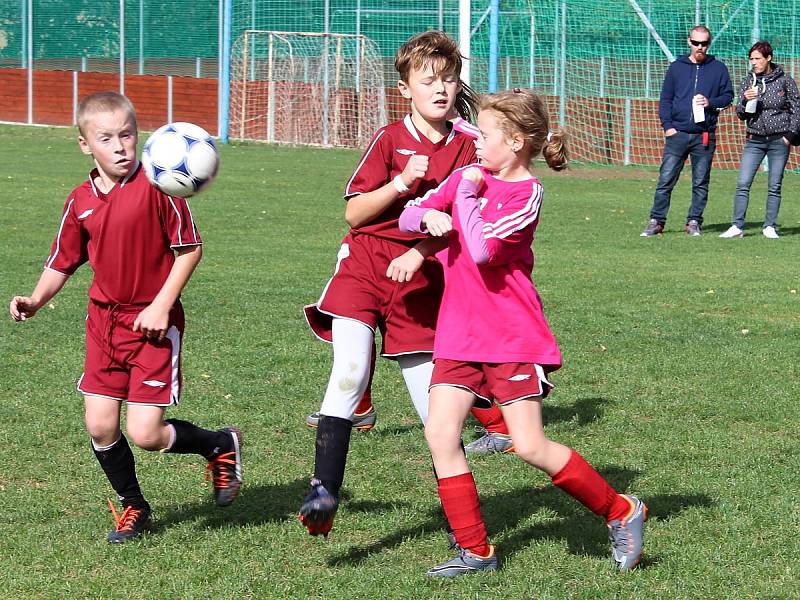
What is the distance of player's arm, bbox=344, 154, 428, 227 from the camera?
4.11 m

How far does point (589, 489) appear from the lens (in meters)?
4.11

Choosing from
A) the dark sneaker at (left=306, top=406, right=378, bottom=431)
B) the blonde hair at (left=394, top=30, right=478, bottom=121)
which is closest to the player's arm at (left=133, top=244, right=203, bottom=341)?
the blonde hair at (left=394, top=30, right=478, bottom=121)

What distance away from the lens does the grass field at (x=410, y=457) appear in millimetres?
4191

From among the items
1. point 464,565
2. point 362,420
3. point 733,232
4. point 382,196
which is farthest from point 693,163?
point 464,565

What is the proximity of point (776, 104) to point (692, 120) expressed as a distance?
3.06ft

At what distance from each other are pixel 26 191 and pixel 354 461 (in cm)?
1260

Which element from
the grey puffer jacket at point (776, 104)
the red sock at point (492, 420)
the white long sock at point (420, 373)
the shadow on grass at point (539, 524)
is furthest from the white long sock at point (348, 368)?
the grey puffer jacket at point (776, 104)

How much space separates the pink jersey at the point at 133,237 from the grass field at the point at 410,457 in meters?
0.92

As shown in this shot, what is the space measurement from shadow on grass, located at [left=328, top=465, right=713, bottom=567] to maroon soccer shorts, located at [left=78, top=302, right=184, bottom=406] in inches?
33.4

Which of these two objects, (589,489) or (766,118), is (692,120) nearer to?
(766,118)

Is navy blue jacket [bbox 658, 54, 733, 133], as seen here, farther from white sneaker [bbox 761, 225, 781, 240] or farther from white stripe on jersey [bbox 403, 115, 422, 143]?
white stripe on jersey [bbox 403, 115, 422, 143]

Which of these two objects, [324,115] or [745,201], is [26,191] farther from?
[324,115]

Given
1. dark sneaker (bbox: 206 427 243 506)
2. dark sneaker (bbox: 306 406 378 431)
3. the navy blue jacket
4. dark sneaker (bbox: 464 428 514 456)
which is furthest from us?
the navy blue jacket

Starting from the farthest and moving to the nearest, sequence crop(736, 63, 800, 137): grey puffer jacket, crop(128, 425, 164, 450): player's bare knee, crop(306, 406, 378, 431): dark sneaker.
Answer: crop(736, 63, 800, 137): grey puffer jacket
crop(306, 406, 378, 431): dark sneaker
crop(128, 425, 164, 450): player's bare knee
